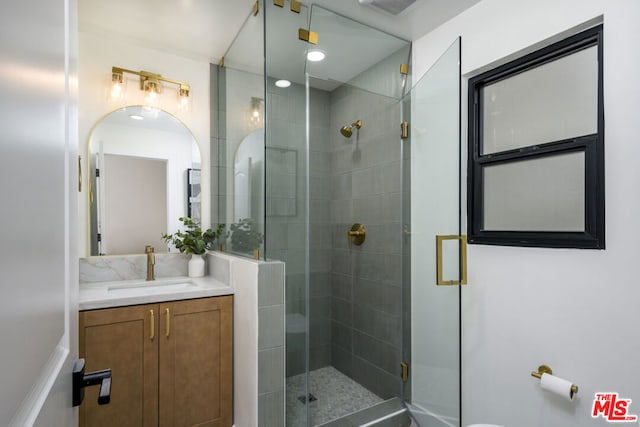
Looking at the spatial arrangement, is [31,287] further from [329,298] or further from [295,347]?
[329,298]

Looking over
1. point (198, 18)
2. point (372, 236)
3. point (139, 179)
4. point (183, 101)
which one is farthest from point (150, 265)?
point (198, 18)

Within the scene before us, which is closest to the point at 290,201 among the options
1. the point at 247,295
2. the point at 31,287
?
→ the point at 247,295

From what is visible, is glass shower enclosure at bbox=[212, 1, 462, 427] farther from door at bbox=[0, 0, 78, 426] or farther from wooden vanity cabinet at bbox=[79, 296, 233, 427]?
door at bbox=[0, 0, 78, 426]

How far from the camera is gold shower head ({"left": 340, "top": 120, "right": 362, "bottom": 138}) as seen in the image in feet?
7.10

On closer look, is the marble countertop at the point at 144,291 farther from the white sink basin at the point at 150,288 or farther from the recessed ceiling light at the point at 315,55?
the recessed ceiling light at the point at 315,55

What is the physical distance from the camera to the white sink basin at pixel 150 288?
1.92 m

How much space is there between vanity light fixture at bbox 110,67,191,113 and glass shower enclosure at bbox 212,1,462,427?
1.21 feet

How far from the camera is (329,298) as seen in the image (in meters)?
2.17

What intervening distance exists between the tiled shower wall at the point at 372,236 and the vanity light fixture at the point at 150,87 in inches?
48.6

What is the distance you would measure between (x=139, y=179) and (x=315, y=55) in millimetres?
1504

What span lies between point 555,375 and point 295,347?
4.19ft

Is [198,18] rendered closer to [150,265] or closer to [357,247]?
[150,265]

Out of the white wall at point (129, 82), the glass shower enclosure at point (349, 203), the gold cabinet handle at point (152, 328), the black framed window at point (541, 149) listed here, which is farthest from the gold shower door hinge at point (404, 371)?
the white wall at point (129, 82)

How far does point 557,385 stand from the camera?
144 centimetres
